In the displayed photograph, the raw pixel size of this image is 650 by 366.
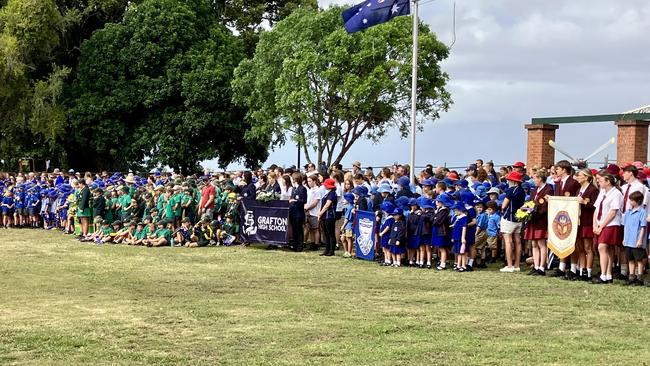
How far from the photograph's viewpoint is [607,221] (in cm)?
1443

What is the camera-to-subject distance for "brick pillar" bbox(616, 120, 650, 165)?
79.5 ft

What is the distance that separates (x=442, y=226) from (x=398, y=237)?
1119 mm

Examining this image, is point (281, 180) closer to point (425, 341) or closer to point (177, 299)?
point (177, 299)

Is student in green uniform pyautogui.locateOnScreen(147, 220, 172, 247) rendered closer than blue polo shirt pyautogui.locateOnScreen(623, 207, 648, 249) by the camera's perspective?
No

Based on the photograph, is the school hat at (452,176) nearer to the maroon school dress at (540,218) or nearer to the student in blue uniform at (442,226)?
the student in blue uniform at (442,226)

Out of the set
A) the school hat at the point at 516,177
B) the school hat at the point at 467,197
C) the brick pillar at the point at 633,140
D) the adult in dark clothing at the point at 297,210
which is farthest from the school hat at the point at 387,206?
the brick pillar at the point at 633,140

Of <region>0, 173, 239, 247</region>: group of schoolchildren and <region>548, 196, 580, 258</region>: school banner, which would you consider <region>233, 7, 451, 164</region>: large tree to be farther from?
<region>548, 196, 580, 258</region>: school banner

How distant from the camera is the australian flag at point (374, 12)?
22375 mm

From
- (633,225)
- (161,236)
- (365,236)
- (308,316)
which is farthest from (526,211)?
(161,236)

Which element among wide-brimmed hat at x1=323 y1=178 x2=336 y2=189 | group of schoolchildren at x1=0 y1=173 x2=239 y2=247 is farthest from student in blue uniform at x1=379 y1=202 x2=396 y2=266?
group of schoolchildren at x1=0 y1=173 x2=239 y2=247

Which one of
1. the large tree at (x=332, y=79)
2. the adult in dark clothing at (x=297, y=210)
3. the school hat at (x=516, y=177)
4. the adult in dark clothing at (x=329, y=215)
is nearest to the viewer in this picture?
the school hat at (x=516, y=177)

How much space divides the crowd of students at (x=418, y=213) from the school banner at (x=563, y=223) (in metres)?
0.15

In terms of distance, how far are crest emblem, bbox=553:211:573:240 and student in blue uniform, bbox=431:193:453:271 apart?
90.6 inches

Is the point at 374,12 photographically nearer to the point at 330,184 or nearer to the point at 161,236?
the point at 330,184
